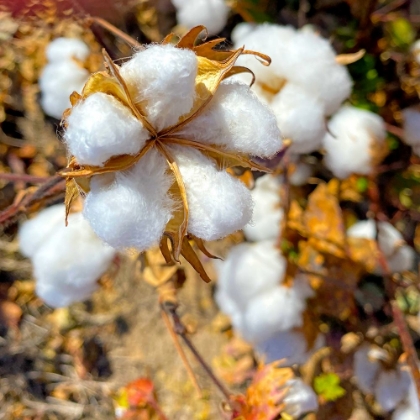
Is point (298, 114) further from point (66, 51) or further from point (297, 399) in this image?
point (66, 51)

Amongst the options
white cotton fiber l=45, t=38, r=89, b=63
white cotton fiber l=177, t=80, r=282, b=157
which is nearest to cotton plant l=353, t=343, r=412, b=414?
white cotton fiber l=177, t=80, r=282, b=157

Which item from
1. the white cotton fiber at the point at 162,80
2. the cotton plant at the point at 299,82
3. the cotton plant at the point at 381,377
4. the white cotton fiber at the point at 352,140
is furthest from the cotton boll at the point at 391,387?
the white cotton fiber at the point at 162,80

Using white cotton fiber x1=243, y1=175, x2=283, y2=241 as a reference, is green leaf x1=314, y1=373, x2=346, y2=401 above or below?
below

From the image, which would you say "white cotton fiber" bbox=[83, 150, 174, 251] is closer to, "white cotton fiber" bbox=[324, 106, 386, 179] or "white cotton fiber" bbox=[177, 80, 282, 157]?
"white cotton fiber" bbox=[177, 80, 282, 157]

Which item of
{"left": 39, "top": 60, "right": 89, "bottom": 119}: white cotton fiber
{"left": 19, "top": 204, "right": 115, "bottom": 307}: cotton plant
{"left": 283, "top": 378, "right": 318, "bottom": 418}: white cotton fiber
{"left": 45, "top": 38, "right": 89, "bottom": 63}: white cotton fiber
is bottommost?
{"left": 283, "top": 378, "right": 318, "bottom": 418}: white cotton fiber

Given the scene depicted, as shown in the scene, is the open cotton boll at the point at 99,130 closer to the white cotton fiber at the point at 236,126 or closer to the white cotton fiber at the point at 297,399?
the white cotton fiber at the point at 236,126

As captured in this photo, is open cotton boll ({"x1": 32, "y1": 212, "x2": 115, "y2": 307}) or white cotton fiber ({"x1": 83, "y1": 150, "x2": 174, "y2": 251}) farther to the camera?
open cotton boll ({"x1": 32, "y1": 212, "x2": 115, "y2": 307})
